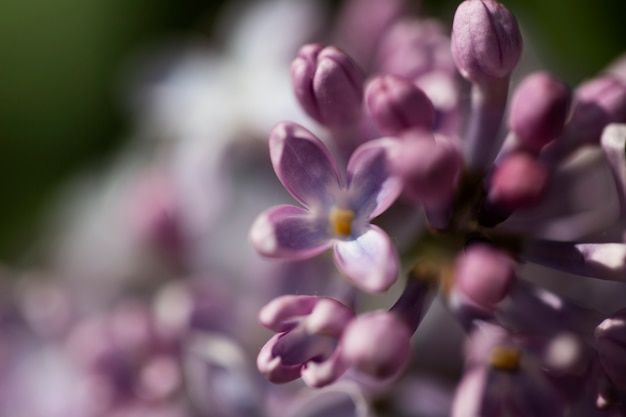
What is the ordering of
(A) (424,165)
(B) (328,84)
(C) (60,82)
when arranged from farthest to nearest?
1. (C) (60,82)
2. (B) (328,84)
3. (A) (424,165)

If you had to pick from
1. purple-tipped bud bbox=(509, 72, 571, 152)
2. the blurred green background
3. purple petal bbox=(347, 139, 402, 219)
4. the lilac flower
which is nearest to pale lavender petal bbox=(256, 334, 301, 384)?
the lilac flower

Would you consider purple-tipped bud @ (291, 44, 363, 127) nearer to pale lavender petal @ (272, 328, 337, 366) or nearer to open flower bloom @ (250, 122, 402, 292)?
open flower bloom @ (250, 122, 402, 292)

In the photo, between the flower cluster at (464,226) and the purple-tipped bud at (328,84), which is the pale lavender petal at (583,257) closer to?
the flower cluster at (464,226)

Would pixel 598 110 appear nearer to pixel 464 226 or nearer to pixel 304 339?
pixel 464 226

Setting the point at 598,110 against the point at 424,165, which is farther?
the point at 598,110

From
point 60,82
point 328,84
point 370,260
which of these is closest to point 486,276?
point 370,260
